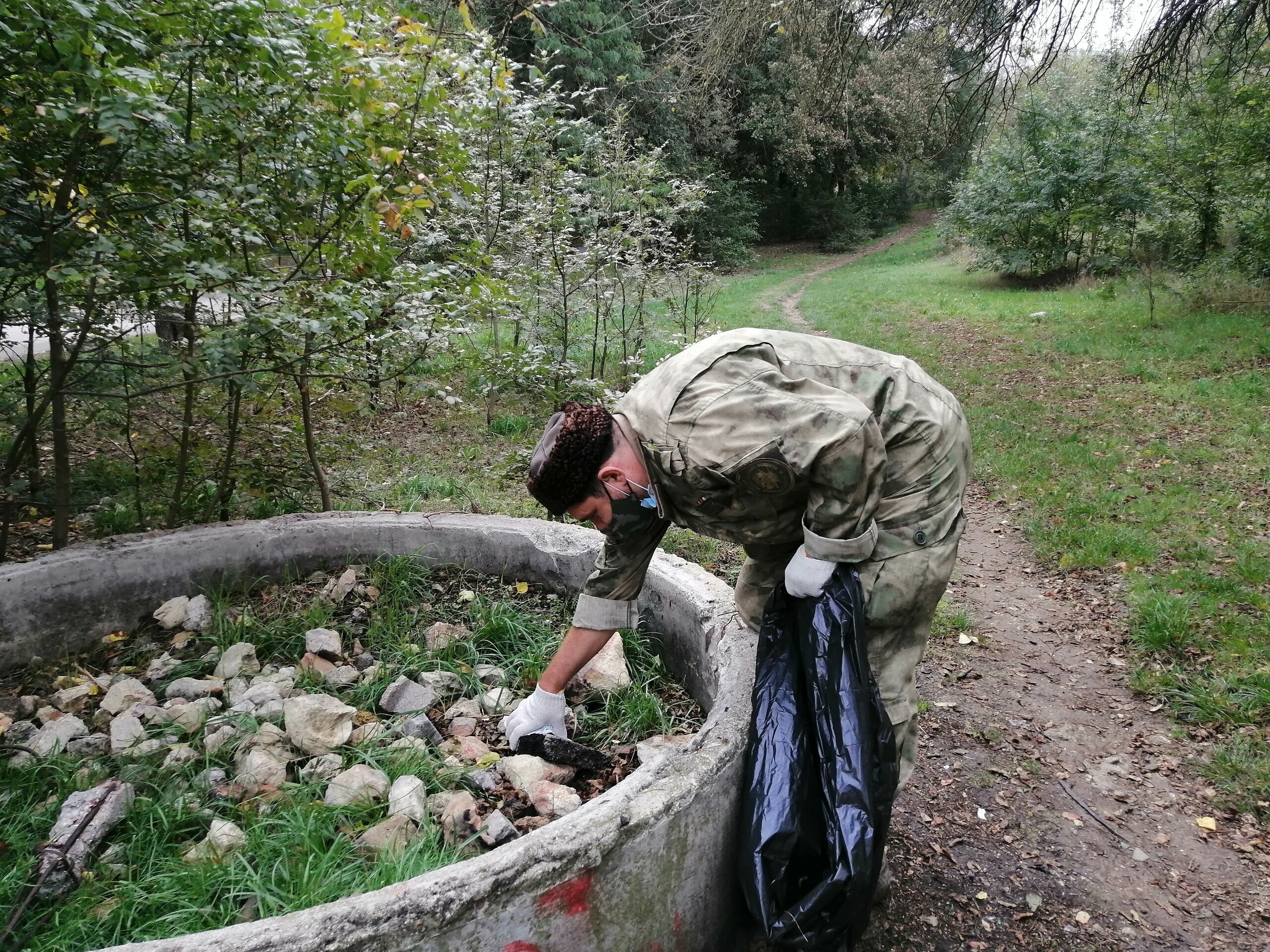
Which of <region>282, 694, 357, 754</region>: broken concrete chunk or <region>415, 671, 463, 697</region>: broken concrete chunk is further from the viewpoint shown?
<region>415, 671, 463, 697</region>: broken concrete chunk

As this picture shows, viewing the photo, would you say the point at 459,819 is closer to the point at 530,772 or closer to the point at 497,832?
the point at 497,832

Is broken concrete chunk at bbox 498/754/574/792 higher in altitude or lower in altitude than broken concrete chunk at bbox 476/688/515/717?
higher

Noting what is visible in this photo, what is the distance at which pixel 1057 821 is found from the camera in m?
2.69

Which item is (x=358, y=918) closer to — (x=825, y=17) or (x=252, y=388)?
(x=252, y=388)

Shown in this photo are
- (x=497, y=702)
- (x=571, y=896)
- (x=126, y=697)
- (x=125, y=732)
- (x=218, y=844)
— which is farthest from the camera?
(x=497, y=702)

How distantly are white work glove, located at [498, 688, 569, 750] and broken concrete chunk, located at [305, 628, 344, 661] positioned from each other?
31.5 inches

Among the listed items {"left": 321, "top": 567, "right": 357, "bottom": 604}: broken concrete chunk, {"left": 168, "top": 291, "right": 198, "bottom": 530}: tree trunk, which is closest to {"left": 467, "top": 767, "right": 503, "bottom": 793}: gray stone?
{"left": 321, "top": 567, "right": 357, "bottom": 604}: broken concrete chunk

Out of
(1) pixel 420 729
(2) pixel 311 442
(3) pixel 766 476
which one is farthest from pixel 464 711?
(2) pixel 311 442

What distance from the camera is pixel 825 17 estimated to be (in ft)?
18.9

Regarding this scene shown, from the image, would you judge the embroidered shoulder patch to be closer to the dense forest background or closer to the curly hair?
the curly hair

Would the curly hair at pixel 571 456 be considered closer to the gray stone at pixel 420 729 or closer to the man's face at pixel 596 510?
the man's face at pixel 596 510

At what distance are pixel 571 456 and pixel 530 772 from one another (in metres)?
0.92

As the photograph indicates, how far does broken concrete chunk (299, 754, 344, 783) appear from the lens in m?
2.21

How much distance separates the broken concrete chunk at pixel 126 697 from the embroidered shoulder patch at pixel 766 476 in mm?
2032
